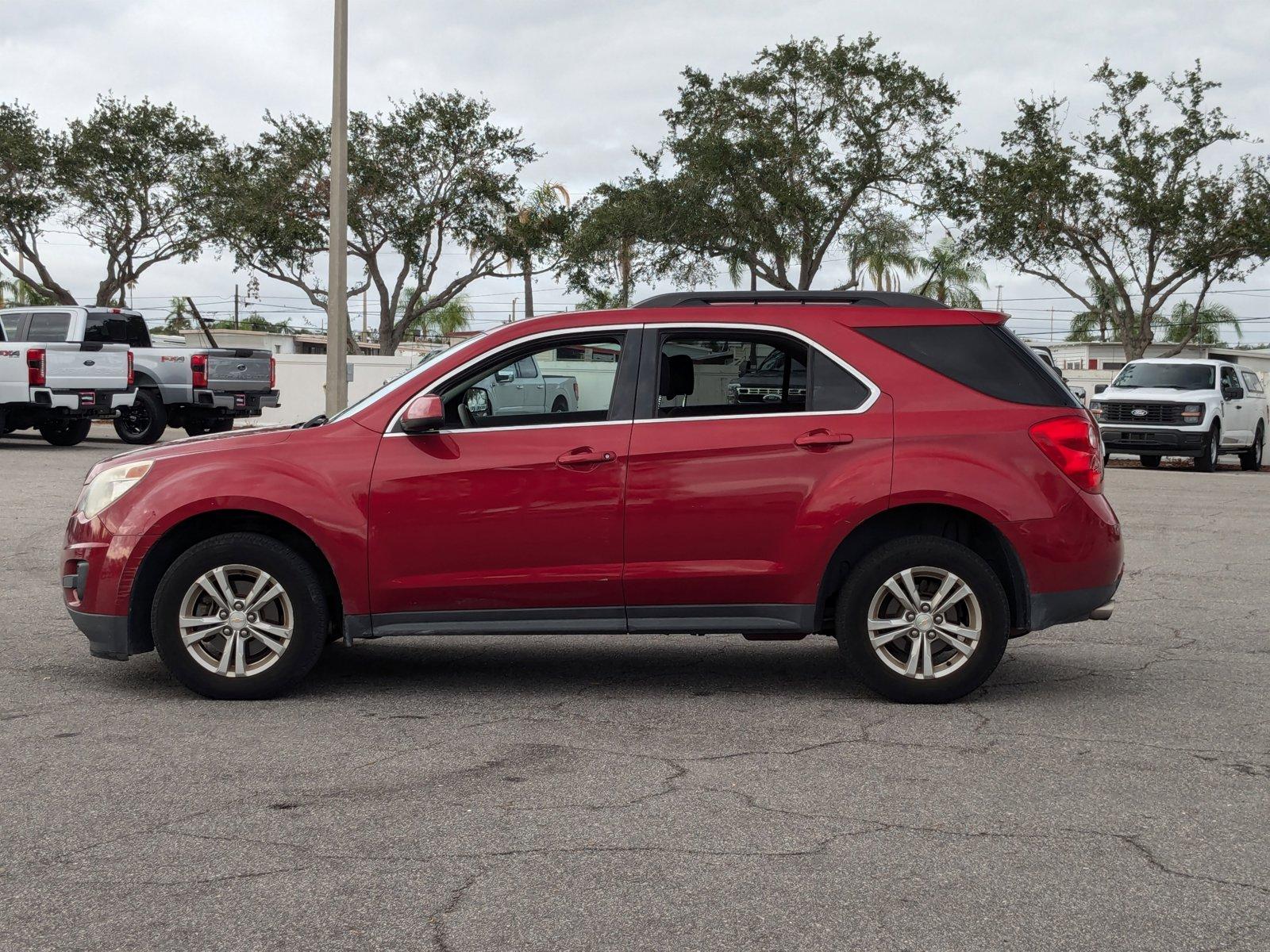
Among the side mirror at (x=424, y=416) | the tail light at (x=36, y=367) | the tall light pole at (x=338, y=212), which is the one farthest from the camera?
the tail light at (x=36, y=367)

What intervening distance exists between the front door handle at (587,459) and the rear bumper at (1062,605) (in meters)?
1.99

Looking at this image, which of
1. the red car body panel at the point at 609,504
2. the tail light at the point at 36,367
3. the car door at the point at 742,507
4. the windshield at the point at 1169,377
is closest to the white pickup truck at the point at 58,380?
the tail light at the point at 36,367

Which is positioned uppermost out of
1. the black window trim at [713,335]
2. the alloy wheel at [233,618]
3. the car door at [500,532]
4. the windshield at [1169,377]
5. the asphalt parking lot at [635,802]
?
the windshield at [1169,377]

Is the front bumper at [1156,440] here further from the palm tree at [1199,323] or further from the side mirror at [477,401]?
the palm tree at [1199,323]

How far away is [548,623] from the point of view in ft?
20.8

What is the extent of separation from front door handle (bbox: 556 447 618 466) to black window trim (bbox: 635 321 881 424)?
23 cm

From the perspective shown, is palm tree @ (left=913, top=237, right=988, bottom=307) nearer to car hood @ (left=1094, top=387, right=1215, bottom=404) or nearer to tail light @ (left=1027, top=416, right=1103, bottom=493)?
car hood @ (left=1094, top=387, right=1215, bottom=404)

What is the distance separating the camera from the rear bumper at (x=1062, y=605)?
635 cm

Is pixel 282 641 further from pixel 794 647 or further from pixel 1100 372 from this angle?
pixel 1100 372

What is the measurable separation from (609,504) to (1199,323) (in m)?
61.5

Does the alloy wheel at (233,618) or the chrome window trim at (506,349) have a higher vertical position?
the chrome window trim at (506,349)

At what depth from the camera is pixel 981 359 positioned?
6531 mm

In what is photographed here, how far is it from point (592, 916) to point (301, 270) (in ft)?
127

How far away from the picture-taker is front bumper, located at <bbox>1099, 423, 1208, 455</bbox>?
Answer: 2495cm
